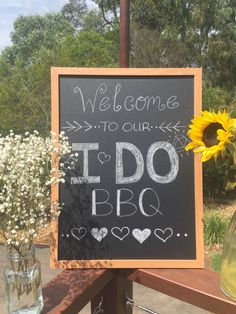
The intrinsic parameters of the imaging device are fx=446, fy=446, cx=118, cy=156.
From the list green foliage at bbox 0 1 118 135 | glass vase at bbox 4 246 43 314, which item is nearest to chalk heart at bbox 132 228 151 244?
glass vase at bbox 4 246 43 314

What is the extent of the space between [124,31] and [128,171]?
0.54m

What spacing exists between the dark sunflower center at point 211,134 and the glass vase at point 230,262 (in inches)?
8.8

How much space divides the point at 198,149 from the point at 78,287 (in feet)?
1.91

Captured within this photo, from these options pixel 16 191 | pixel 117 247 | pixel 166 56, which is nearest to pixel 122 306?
pixel 117 247

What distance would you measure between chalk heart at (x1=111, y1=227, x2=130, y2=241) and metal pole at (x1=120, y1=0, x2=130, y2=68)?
0.63 m

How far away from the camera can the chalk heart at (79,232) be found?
152 centimetres

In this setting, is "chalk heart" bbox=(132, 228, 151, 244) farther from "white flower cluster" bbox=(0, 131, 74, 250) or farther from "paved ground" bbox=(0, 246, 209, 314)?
"paved ground" bbox=(0, 246, 209, 314)

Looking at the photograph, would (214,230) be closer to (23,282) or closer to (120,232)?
(120,232)

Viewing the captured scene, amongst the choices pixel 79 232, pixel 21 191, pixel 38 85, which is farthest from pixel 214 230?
pixel 21 191

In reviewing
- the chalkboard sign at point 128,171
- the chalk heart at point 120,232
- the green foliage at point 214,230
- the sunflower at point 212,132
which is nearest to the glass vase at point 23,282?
the chalkboard sign at point 128,171

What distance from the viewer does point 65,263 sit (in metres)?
1.51

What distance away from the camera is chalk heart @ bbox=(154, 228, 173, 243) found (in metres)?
1.54

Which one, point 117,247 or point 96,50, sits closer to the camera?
point 117,247

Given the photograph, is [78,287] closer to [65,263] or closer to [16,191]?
[65,263]
